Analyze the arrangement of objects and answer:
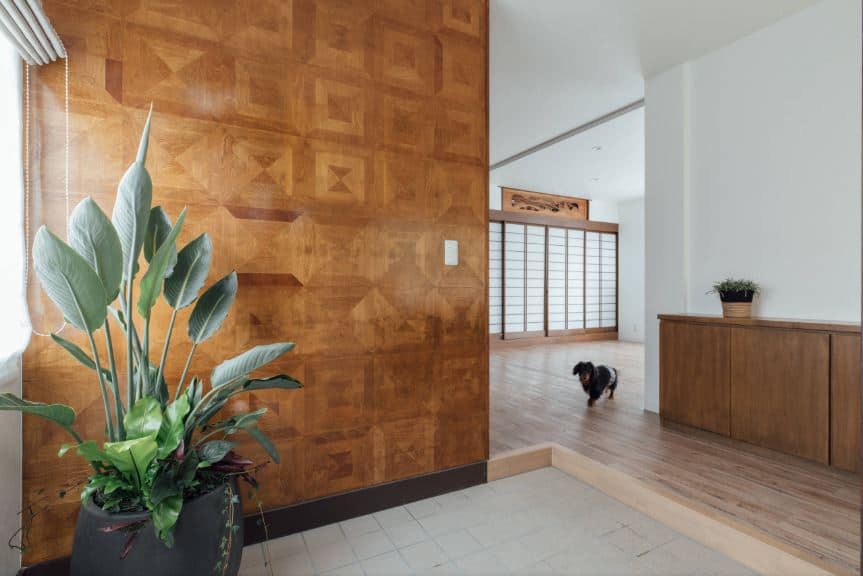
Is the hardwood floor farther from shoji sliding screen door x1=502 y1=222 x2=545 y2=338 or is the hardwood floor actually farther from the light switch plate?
shoji sliding screen door x1=502 y1=222 x2=545 y2=338

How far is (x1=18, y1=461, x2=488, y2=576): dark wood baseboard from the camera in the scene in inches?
75.8

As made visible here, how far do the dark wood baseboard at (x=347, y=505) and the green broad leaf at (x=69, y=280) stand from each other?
3.71ft

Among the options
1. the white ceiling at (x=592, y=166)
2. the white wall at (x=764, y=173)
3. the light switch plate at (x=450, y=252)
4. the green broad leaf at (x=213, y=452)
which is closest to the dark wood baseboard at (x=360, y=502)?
the green broad leaf at (x=213, y=452)

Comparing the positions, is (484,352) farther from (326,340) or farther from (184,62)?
(184,62)

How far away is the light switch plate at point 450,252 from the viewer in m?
2.42

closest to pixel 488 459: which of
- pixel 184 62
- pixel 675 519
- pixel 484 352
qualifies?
pixel 484 352

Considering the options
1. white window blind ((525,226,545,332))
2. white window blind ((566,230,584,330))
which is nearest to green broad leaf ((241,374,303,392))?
white window blind ((525,226,545,332))

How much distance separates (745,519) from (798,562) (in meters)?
0.29

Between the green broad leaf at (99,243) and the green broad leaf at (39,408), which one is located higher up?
the green broad leaf at (99,243)

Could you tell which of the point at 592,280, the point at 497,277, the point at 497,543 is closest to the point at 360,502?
the point at 497,543

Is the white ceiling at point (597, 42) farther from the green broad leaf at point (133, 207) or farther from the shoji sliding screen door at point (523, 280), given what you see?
the shoji sliding screen door at point (523, 280)

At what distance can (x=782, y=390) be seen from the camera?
264 cm

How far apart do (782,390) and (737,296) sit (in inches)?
26.4

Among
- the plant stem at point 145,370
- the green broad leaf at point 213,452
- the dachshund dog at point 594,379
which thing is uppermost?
the plant stem at point 145,370
